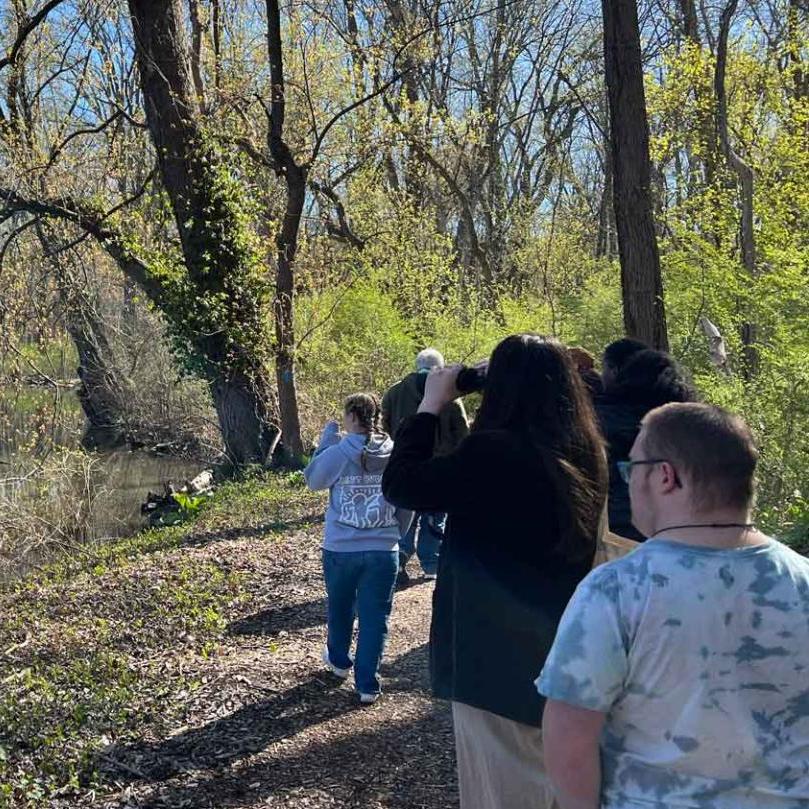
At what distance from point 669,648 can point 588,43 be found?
29.2 metres

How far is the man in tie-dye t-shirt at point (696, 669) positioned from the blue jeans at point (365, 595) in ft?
10.5

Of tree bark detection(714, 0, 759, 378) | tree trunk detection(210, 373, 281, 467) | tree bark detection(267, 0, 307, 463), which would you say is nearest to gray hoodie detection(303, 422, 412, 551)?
tree bark detection(714, 0, 759, 378)

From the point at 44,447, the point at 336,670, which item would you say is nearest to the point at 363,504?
the point at 336,670

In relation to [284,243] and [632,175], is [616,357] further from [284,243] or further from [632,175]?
[284,243]

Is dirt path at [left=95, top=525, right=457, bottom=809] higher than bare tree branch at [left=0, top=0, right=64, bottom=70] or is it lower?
lower

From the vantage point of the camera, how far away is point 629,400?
4.15 meters

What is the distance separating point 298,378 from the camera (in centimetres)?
1648

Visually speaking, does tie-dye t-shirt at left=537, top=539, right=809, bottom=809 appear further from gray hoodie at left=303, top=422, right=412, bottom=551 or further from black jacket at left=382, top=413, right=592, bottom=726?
gray hoodie at left=303, top=422, right=412, bottom=551

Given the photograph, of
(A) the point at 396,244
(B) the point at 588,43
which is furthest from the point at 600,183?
(A) the point at 396,244

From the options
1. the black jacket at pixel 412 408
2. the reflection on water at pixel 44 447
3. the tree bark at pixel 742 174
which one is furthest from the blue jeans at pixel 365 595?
the tree bark at pixel 742 174

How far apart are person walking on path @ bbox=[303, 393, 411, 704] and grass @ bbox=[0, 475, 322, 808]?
1204 millimetres

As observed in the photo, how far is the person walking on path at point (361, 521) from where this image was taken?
193 inches

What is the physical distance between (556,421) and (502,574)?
459 mm

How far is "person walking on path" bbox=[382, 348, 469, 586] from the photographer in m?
6.79
